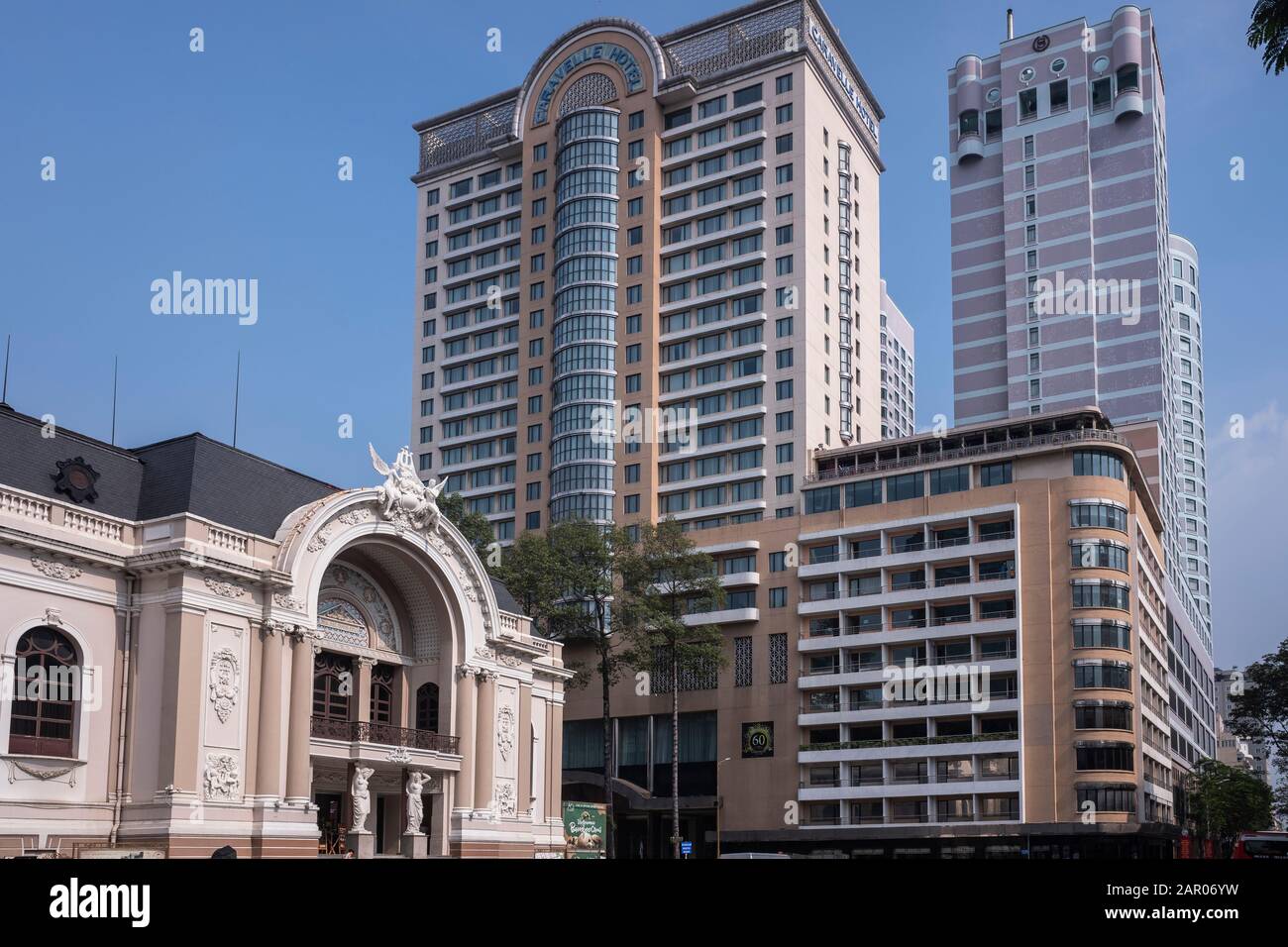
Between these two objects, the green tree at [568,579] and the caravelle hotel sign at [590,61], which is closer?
the green tree at [568,579]

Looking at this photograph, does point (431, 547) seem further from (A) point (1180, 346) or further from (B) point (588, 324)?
(A) point (1180, 346)

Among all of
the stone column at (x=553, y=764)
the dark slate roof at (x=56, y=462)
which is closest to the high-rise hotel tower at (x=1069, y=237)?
the stone column at (x=553, y=764)

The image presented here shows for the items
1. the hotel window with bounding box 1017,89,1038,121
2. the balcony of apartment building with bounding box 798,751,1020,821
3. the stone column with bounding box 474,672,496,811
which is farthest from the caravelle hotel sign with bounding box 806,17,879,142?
the stone column with bounding box 474,672,496,811

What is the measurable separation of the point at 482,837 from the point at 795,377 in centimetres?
5583

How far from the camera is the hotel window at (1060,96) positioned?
129000mm

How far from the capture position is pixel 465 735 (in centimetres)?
5256

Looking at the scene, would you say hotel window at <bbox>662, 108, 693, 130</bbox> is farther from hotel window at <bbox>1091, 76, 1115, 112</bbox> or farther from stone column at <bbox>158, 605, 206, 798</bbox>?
stone column at <bbox>158, 605, 206, 798</bbox>

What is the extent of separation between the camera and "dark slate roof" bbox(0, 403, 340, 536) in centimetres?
4112

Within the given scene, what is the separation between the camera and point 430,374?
393 feet

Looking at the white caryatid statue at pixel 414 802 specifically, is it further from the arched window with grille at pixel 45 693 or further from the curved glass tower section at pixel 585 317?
the curved glass tower section at pixel 585 317

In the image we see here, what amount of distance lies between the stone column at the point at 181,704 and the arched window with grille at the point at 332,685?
713cm

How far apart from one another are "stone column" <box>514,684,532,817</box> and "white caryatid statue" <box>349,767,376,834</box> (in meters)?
9.16
